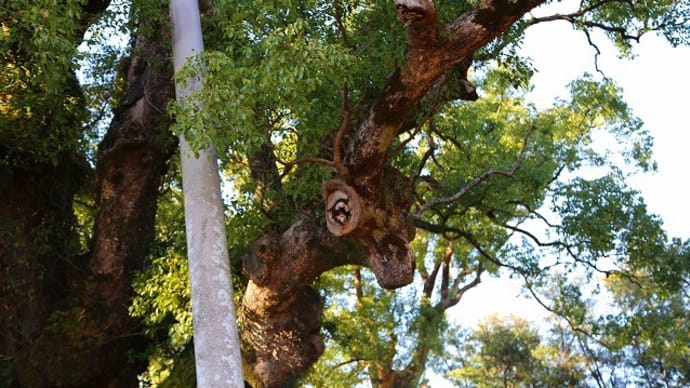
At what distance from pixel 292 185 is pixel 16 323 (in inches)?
128

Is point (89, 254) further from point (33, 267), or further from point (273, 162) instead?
point (273, 162)

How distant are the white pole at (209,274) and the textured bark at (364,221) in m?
0.88

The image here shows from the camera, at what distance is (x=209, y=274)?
5621 mm

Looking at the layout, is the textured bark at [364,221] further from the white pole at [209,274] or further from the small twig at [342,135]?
the white pole at [209,274]

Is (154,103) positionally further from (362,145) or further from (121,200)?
(362,145)

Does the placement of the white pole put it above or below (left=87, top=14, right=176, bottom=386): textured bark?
below

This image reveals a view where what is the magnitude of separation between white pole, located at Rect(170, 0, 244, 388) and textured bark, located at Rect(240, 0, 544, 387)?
2.90 feet

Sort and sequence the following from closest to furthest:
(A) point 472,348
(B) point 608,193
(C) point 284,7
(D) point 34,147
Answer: (C) point 284,7
(D) point 34,147
(B) point 608,193
(A) point 472,348

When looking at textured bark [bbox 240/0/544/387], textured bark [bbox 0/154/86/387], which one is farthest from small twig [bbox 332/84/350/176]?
textured bark [bbox 0/154/86/387]

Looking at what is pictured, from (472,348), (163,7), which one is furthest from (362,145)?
(472,348)

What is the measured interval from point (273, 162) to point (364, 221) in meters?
2.12

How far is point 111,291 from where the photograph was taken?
845cm

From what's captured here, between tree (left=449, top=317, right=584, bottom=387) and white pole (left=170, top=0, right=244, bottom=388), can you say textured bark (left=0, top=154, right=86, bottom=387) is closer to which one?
white pole (left=170, top=0, right=244, bottom=388)

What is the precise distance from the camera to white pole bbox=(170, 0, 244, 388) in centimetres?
537
